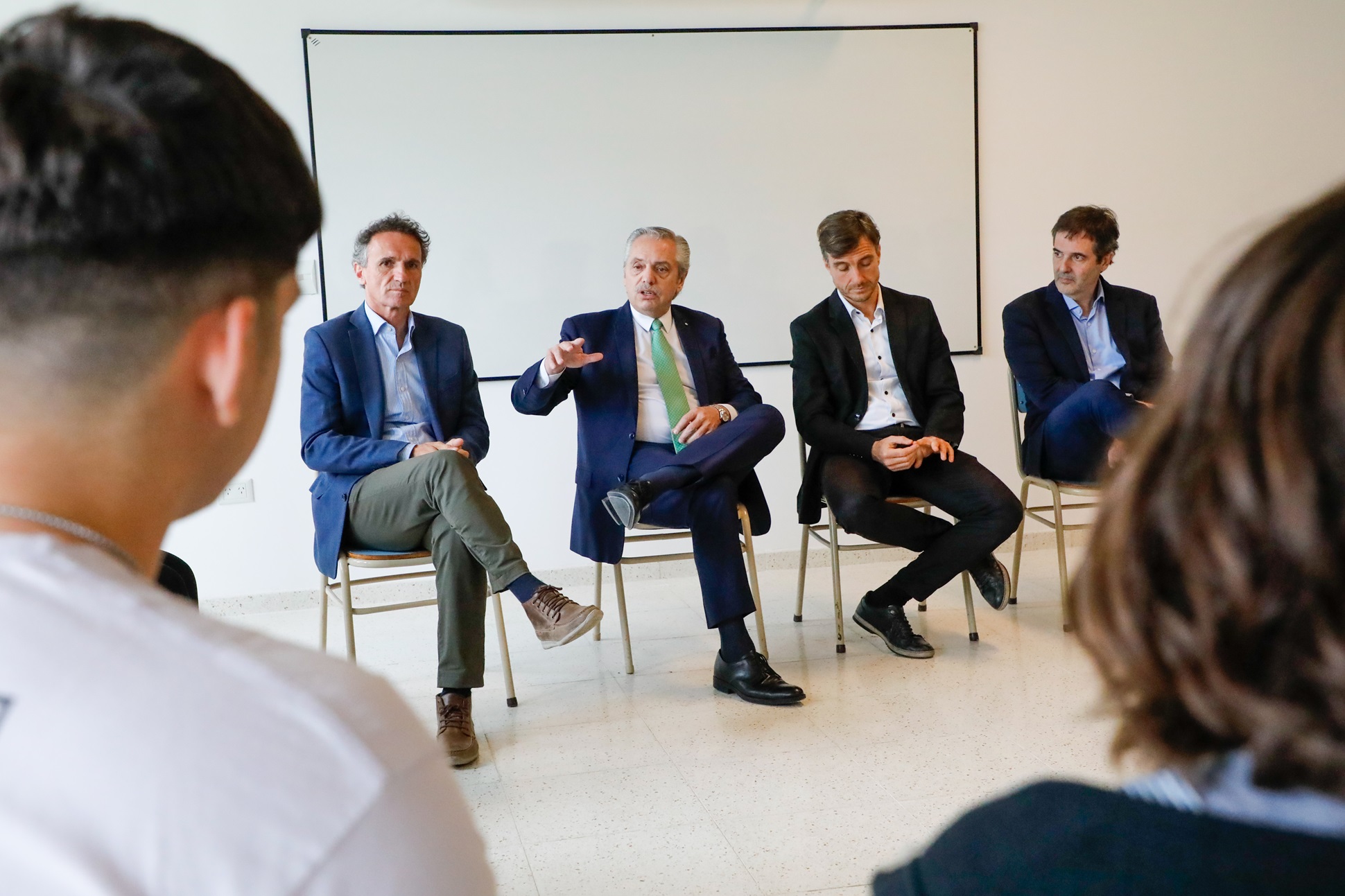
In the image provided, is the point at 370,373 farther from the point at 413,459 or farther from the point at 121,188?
the point at 121,188

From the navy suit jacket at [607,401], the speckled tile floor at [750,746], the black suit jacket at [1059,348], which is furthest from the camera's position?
the black suit jacket at [1059,348]

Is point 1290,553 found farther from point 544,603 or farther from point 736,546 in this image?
point 736,546

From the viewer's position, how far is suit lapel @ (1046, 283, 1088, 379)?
148 inches

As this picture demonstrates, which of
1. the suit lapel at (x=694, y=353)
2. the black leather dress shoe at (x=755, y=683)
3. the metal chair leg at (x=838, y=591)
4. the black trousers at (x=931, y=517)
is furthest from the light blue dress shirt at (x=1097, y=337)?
the black leather dress shoe at (x=755, y=683)

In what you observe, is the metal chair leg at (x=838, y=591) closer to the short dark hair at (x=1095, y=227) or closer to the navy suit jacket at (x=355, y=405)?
the navy suit jacket at (x=355, y=405)

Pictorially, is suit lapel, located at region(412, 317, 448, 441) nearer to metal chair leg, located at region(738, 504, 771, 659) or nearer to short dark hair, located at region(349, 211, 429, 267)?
short dark hair, located at region(349, 211, 429, 267)

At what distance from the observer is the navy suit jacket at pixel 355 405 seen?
2.99 m

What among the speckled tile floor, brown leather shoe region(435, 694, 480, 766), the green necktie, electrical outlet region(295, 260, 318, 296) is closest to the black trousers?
the speckled tile floor

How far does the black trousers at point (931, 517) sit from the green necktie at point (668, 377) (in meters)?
0.52

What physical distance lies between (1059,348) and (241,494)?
3084 mm

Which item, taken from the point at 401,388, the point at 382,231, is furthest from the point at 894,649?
the point at 382,231

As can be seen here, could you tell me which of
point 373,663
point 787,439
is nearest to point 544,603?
point 373,663

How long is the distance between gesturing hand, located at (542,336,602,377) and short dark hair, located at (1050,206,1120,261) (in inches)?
66.5

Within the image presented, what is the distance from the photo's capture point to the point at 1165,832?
444 mm
